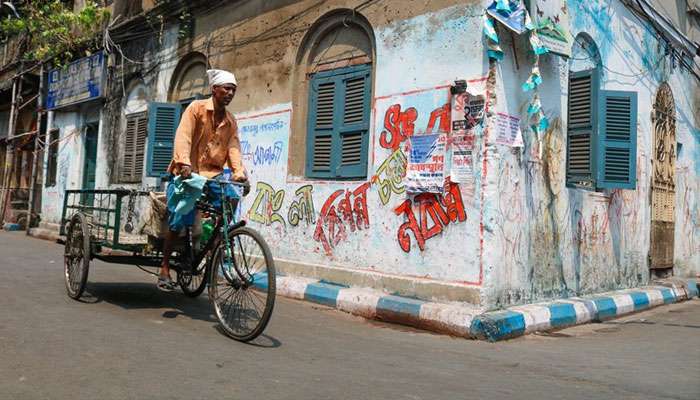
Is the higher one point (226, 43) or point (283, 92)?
point (226, 43)

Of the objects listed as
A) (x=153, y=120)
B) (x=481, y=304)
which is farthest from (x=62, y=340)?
(x=153, y=120)

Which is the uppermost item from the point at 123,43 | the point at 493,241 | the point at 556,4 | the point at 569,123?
the point at 123,43

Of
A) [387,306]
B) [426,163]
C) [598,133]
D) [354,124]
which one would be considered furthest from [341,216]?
[598,133]

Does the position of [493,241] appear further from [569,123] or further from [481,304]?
[569,123]

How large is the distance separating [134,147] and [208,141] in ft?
24.4

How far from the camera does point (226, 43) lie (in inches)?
378

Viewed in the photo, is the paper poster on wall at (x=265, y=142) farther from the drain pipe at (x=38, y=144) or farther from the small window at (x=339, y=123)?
the drain pipe at (x=38, y=144)

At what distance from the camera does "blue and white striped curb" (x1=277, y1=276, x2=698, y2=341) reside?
18.1 ft

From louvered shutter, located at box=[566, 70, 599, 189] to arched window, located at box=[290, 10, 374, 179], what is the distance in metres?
2.49

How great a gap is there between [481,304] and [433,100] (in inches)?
89.3

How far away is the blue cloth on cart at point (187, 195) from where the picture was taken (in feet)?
15.2

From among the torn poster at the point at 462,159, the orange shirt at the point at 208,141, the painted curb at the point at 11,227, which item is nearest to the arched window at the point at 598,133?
the torn poster at the point at 462,159

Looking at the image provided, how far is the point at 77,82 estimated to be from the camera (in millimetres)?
13758

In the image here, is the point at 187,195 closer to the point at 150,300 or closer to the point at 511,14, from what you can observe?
the point at 150,300
